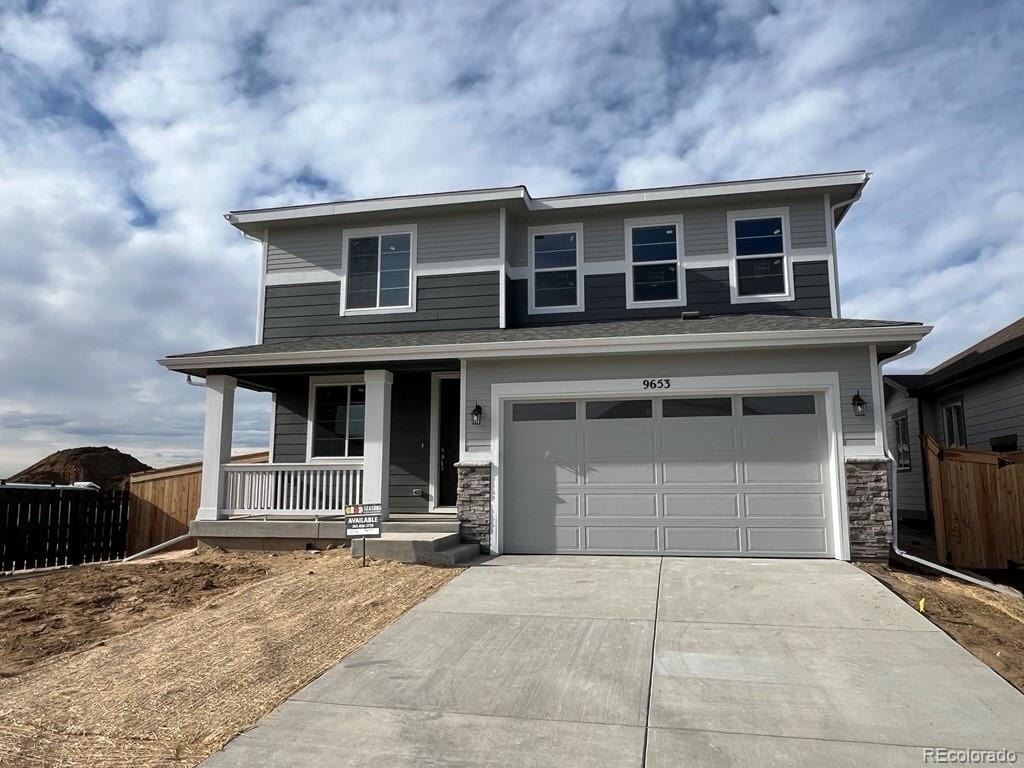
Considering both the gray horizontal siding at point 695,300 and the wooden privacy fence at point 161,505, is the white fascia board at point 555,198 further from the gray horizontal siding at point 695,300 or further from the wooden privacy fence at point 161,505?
the wooden privacy fence at point 161,505

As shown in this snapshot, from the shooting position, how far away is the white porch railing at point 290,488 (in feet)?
33.4

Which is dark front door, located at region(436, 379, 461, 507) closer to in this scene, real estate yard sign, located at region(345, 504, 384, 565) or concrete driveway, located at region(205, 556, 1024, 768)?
real estate yard sign, located at region(345, 504, 384, 565)

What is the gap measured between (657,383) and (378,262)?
18.7ft

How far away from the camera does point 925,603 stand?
654 cm

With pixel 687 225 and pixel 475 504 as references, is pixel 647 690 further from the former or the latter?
pixel 687 225

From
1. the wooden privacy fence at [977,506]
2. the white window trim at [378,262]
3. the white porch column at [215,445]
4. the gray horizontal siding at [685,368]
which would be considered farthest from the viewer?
the white window trim at [378,262]

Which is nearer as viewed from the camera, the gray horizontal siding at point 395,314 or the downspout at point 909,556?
the downspout at point 909,556

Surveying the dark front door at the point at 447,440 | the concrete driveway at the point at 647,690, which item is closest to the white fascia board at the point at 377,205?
the dark front door at the point at 447,440

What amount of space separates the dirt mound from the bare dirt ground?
22067 millimetres

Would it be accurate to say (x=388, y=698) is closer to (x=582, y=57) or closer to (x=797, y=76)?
(x=582, y=57)

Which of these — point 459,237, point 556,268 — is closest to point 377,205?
point 459,237

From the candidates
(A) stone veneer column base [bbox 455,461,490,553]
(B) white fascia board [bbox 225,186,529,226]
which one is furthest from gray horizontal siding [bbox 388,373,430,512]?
(B) white fascia board [bbox 225,186,529,226]

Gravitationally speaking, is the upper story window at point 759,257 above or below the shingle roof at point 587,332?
above

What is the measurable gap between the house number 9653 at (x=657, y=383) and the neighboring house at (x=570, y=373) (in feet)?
0.13
